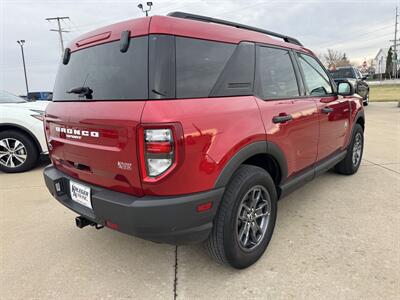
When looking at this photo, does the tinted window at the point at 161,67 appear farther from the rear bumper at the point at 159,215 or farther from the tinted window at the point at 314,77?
the tinted window at the point at 314,77

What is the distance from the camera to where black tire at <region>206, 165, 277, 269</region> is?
7.25 feet

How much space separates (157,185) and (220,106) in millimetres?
689

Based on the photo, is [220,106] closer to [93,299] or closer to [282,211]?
[93,299]

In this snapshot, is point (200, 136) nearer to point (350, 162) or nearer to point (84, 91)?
point (84, 91)

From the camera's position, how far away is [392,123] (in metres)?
9.50

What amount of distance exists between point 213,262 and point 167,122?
4.51ft

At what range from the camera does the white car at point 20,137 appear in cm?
520

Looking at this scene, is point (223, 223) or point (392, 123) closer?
point (223, 223)

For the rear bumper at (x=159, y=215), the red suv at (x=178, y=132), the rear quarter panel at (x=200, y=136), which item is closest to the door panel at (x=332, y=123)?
the red suv at (x=178, y=132)

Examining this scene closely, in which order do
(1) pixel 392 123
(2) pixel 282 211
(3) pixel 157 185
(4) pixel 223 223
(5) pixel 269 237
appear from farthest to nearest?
(1) pixel 392 123 → (2) pixel 282 211 → (5) pixel 269 237 → (4) pixel 223 223 → (3) pixel 157 185

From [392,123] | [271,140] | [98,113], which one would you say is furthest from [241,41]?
[392,123]

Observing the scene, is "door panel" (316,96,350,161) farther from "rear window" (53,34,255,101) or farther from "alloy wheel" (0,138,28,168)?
"alloy wheel" (0,138,28,168)

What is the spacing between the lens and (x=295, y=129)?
2.88 metres

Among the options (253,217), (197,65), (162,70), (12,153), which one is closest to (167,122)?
(162,70)
